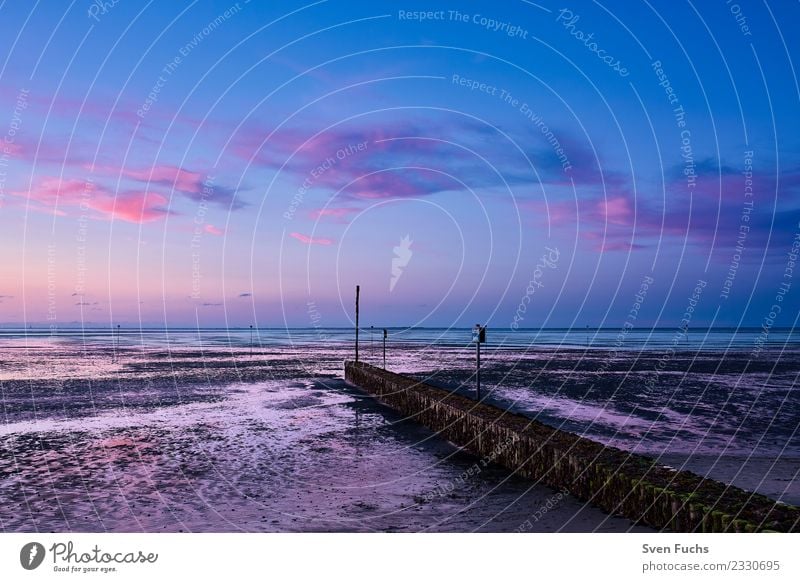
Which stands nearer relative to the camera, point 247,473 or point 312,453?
point 247,473

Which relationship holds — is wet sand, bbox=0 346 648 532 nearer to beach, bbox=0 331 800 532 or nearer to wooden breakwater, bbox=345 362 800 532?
beach, bbox=0 331 800 532

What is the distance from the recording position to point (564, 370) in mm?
41938

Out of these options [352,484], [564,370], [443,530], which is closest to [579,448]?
[443,530]

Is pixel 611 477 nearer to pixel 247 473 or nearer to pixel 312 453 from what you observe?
pixel 247 473

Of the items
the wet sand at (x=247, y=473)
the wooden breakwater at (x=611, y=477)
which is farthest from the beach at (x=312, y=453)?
the wooden breakwater at (x=611, y=477)

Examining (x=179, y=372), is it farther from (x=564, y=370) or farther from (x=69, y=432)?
(x=564, y=370)

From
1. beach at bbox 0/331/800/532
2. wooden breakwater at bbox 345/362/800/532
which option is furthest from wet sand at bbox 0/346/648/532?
wooden breakwater at bbox 345/362/800/532

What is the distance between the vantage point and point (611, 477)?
10352mm

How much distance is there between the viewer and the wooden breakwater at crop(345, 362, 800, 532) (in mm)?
7941

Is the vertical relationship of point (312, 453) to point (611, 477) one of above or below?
below

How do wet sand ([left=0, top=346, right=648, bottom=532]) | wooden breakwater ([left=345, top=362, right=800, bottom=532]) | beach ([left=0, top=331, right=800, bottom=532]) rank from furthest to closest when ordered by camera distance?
beach ([left=0, top=331, right=800, bottom=532])
wet sand ([left=0, top=346, right=648, bottom=532])
wooden breakwater ([left=345, top=362, right=800, bottom=532])

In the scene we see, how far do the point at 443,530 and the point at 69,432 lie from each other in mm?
13778

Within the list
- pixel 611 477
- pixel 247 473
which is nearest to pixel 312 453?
pixel 247 473

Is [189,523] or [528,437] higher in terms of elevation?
[528,437]
